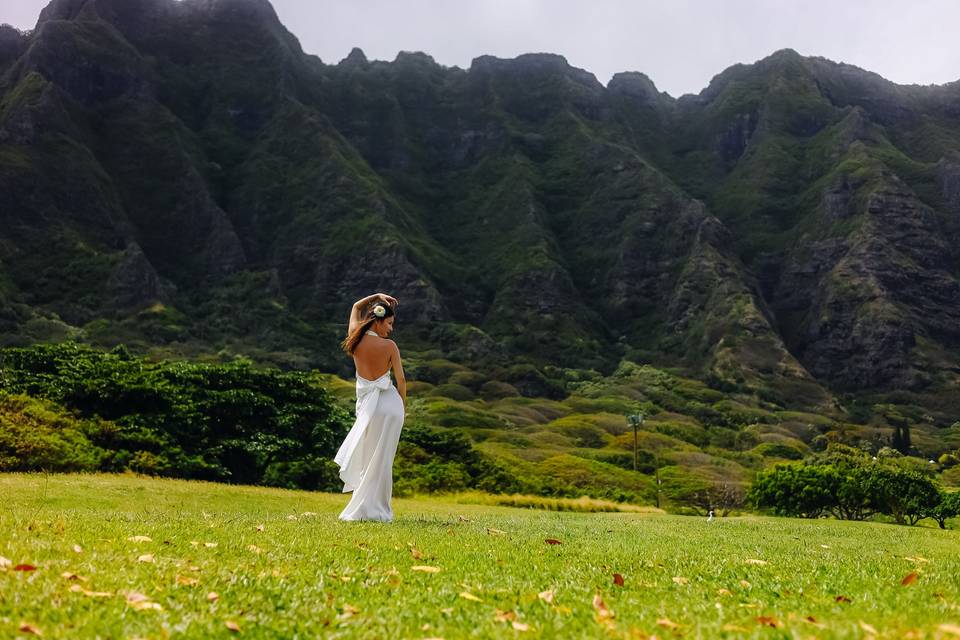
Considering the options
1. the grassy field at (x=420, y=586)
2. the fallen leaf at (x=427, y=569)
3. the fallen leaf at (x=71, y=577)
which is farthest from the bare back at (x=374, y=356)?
the fallen leaf at (x=71, y=577)

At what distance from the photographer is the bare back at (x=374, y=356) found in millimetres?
12461

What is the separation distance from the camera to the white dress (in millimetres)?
12250

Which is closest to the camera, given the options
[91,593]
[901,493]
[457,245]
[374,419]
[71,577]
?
[91,593]

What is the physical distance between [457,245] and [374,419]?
169 meters

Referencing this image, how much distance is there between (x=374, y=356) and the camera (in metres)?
12.5

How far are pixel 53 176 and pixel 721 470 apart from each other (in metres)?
135

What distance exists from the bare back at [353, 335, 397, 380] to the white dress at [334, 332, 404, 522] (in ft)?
0.39

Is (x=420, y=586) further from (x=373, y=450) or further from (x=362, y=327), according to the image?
(x=362, y=327)

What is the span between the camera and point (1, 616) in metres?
4.07

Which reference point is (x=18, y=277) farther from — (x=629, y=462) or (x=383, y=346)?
(x=383, y=346)

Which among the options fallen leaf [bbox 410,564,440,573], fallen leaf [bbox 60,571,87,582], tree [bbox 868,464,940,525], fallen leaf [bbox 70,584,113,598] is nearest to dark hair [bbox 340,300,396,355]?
fallen leaf [bbox 410,564,440,573]

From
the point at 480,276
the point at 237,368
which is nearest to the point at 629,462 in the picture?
the point at 237,368

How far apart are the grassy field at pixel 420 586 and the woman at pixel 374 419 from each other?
8.27 feet

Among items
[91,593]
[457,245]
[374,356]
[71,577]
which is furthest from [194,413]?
[457,245]
